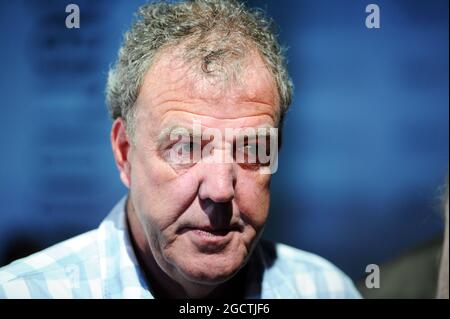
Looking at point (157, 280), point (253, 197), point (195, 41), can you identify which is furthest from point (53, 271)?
point (195, 41)

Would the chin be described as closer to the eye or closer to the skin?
the skin

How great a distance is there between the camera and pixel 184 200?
1.57 metres

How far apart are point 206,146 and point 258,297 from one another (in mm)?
624

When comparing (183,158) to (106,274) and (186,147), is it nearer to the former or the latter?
(186,147)

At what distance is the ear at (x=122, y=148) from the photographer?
176cm

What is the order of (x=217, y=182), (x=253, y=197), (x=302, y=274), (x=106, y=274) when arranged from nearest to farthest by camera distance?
(x=217, y=182), (x=253, y=197), (x=106, y=274), (x=302, y=274)

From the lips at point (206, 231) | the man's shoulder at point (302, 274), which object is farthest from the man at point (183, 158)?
the man's shoulder at point (302, 274)

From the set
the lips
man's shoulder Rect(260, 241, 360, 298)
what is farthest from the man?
man's shoulder Rect(260, 241, 360, 298)

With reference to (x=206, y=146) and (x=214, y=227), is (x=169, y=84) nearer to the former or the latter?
(x=206, y=146)

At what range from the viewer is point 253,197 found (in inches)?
64.1

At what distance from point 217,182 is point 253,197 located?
16 centimetres

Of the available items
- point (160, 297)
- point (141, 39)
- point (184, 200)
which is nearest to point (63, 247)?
point (160, 297)

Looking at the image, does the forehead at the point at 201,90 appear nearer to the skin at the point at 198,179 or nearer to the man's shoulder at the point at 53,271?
the skin at the point at 198,179

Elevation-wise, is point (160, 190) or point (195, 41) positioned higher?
point (195, 41)
